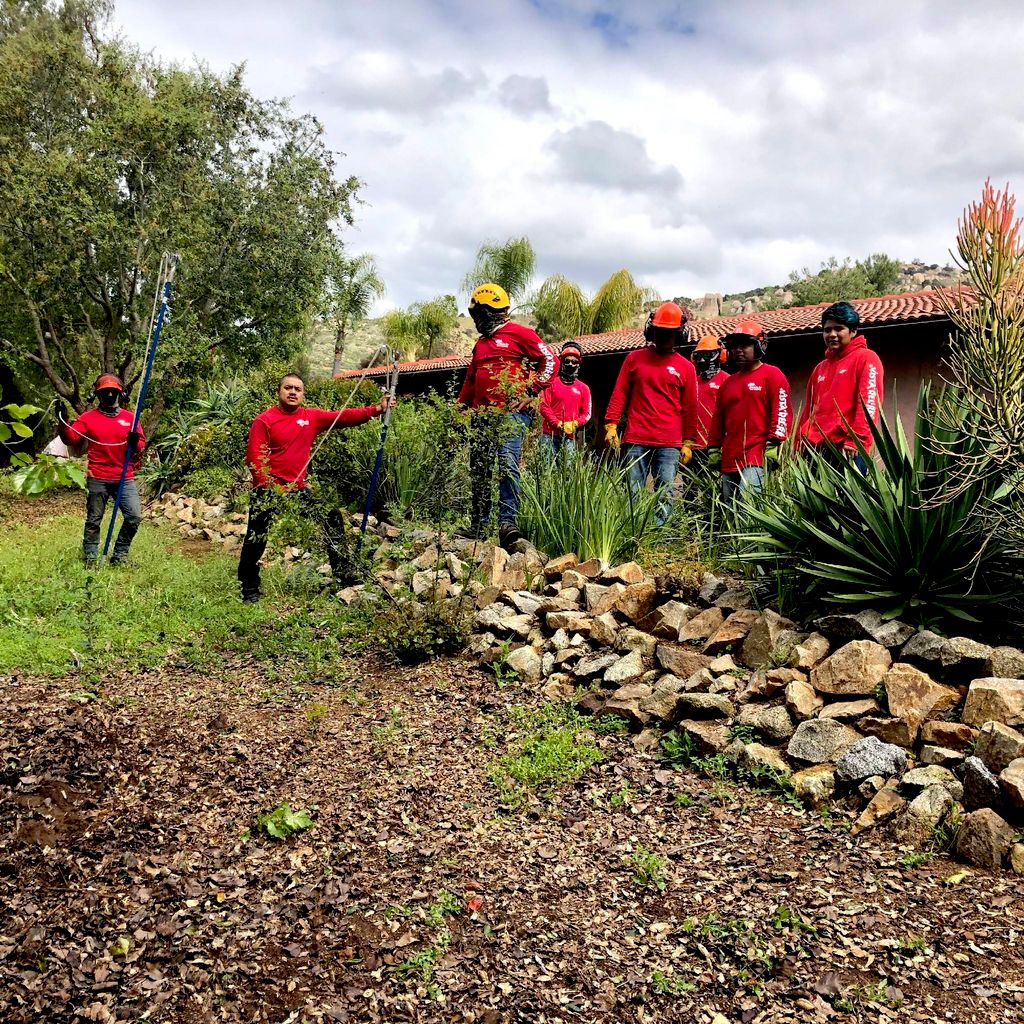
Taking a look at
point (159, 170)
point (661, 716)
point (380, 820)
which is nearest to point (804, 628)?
point (661, 716)

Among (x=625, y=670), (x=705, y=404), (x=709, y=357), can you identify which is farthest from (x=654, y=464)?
(x=625, y=670)

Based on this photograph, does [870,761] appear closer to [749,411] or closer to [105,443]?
[749,411]

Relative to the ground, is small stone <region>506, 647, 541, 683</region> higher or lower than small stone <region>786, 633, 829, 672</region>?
lower

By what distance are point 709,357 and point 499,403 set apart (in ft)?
9.03

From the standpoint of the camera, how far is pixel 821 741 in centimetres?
401

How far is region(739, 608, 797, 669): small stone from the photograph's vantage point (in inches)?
186

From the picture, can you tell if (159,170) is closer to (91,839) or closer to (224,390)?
(224,390)

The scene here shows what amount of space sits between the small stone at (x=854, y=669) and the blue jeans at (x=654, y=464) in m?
2.85

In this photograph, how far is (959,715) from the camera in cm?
395

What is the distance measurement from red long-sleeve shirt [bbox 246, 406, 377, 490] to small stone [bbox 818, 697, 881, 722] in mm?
4374

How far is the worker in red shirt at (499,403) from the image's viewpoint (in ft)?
21.7

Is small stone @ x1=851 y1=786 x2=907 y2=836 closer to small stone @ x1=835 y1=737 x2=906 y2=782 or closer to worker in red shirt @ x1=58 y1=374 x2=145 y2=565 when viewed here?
small stone @ x1=835 y1=737 x2=906 y2=782

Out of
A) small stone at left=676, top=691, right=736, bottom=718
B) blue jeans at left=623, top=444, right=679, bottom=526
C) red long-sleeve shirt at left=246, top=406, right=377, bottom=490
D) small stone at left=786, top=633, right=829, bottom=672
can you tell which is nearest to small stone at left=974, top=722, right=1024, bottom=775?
small stone at left=786, top=633, right=829, bottom=672

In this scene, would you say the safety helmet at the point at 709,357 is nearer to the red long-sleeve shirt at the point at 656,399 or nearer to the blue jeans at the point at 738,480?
the red long-sleeve shirt at the point at 656,399
